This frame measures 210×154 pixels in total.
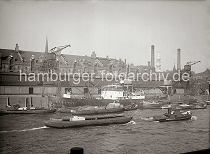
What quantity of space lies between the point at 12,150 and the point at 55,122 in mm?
4050

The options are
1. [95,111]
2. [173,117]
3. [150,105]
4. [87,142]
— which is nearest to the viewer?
[87,142]

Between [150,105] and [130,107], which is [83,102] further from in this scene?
[150,105]

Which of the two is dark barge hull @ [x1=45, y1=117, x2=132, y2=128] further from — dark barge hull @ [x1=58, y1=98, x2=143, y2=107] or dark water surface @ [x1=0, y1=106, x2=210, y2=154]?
dark barge hull @ [x1=58, y1=98, x2=143, y2=107]

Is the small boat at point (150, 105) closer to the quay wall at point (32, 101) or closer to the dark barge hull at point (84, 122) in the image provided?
the dark barge hull at point (84, 122)

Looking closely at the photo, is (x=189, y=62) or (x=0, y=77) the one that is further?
(x=189, y=62)

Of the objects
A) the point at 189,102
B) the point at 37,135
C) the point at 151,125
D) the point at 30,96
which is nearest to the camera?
the point at 37,135

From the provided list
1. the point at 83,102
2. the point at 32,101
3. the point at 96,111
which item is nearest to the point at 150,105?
the point at 96,111

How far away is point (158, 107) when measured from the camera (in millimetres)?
20484

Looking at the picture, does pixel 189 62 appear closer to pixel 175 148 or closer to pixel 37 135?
pixel 175 148

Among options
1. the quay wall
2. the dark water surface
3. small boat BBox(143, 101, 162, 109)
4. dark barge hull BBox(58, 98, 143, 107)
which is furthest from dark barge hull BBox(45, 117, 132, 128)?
small boat BBox(143, 101, 162, 109)

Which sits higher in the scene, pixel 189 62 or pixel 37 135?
pixel 189 62

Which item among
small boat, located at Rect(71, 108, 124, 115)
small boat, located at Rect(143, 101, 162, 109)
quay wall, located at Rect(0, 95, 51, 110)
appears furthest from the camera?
small boat, located at Rect(143, 101, 162, 109)

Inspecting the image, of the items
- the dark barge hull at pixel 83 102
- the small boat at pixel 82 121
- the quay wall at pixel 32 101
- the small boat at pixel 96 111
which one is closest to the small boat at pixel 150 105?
the small boat at pixel 96 111

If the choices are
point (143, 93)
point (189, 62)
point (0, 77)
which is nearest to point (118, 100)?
point (143, 93)
